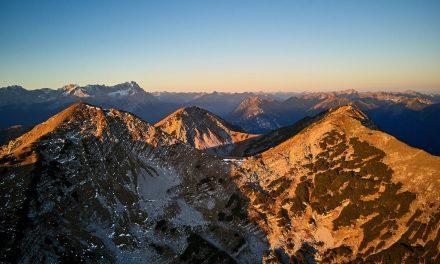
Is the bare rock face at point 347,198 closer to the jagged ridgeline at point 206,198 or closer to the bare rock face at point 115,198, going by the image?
the jagged ridgeline at point 206,198

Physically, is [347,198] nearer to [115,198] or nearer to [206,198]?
[206,198]

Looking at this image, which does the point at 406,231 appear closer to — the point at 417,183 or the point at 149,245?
the point at 417,183

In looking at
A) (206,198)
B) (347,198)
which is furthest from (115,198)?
(347,198)

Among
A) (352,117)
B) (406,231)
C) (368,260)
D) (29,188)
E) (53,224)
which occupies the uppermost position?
(352,117)

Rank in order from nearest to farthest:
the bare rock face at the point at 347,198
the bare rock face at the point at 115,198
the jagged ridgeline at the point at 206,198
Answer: the bare rock face at the point at 115,198 → the jagged ridgeline at the point at 206,198 → the bare rock face at the point at 347,198

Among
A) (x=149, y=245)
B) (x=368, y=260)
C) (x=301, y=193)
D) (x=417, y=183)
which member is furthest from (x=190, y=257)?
(x=417, y=183)

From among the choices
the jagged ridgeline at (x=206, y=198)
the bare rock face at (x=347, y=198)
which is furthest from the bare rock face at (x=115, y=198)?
the bare rock face at (x=347, y=198)

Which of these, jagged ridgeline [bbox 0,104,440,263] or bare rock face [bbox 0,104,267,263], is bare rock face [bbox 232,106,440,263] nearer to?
jagged ridgeline [bbox 0,104,440,263]
